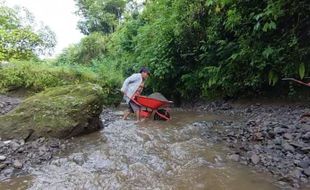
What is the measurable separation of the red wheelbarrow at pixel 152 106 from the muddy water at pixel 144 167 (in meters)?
1.59

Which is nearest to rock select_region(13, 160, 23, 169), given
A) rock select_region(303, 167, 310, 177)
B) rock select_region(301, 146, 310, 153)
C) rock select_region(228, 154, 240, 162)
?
rock select_region(228, 154, 240, 162)

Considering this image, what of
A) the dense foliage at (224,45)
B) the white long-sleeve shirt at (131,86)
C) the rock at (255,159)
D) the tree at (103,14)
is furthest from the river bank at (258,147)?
the tree at (103,14)

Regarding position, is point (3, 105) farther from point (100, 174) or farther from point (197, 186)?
point (197, 186)

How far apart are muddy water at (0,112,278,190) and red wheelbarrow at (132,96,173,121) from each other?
5.20 feet

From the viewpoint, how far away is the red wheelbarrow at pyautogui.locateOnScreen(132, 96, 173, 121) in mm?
7504

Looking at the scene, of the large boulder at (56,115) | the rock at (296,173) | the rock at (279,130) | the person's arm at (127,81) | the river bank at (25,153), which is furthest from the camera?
the person's arm at (127,81)

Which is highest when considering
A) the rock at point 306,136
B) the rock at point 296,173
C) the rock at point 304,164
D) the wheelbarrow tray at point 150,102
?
the wheelbarrow tray at point 150,102

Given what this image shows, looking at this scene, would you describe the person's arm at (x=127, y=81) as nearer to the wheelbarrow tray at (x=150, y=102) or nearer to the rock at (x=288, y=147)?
the wheelbarrow tray at (x=150, y=102)

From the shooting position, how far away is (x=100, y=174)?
4094 millimetres

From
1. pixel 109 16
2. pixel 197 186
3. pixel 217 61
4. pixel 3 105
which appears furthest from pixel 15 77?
pixel 109 16

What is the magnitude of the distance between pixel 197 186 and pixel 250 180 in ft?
2.32

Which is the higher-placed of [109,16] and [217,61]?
[109,16]

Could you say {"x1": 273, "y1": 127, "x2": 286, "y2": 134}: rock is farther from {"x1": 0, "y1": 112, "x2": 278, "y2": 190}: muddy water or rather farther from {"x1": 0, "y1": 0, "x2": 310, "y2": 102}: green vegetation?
{"x1": 0, "y1": 0, "x2": 310, "y2": 102}: green vegetation

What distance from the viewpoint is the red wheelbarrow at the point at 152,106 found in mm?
7504
